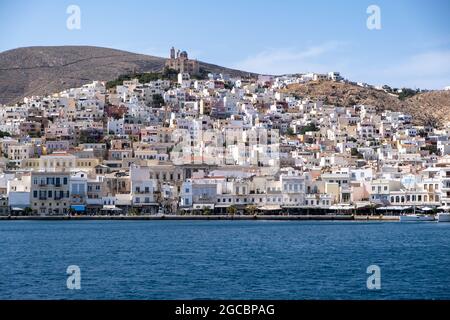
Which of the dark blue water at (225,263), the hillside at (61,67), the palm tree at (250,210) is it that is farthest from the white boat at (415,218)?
the hillside at (61,67)

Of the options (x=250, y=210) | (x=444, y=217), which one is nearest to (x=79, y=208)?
(x=250, y=210)

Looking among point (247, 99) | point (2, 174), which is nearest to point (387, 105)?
point (247, 99)

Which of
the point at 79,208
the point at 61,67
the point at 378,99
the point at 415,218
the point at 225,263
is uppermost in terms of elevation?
the point at 61,67

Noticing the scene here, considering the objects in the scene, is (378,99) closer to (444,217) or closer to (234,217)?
(234,217)

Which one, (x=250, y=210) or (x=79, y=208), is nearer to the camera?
(x=79, y=208)

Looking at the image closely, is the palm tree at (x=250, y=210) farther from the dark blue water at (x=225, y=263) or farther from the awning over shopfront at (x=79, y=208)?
the dark blue water at (x=225, y=263)

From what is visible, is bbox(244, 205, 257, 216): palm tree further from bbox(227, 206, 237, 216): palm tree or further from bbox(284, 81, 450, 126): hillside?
bbox(284, 81, 450, 126): hillside

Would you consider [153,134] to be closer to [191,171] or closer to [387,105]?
[191,171]
